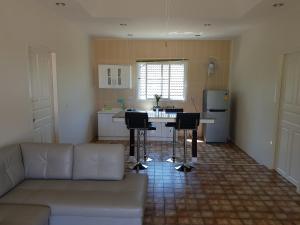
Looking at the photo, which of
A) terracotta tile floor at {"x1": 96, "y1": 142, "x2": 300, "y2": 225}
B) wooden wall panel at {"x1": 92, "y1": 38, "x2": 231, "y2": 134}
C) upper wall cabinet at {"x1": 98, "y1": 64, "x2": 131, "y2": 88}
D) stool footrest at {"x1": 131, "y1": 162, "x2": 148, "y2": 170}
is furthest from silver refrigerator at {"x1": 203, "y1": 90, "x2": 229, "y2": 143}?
stool footrest at {"x1": 131, "y1": 162, "x2": 148, "y2": 170}

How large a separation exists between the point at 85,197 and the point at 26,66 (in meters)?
2.04

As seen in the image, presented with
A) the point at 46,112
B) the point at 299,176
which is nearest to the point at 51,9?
the point at 46,112

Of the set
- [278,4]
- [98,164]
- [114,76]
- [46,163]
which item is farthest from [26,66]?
[278,4]

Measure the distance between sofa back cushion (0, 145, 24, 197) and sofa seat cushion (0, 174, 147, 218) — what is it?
3.0 inches

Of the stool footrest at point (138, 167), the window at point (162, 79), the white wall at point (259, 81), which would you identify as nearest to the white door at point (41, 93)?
the stool footrest at point (138, 167)

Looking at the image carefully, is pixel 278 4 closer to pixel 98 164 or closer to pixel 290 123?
pixel 290 123

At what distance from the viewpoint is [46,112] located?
4.12 meters

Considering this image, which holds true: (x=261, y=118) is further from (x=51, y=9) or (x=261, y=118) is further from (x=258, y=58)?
(x=51, y=9)

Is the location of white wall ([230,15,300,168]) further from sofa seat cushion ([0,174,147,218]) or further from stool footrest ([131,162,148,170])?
sofa seat cushion ([0,174,147,218])

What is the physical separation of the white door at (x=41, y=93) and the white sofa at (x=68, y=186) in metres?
0.90

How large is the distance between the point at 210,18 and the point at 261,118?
2.18 metres

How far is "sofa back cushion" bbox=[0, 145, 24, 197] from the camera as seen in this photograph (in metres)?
2.56

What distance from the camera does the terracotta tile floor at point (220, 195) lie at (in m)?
2.95

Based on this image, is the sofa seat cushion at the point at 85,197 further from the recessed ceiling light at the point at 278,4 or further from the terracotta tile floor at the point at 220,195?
the recessed ceiling light at the point at 278,4
